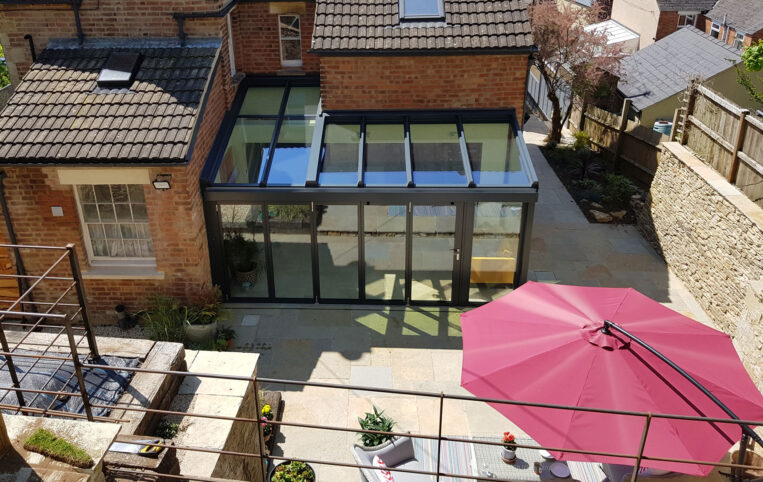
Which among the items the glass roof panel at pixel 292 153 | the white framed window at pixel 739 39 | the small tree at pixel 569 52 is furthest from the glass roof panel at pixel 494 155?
the white framed window at pixel 739 39

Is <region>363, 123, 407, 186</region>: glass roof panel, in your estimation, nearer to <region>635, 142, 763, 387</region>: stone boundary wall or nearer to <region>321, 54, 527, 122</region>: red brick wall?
<region>321, 54, 527, 122</region>: red brick wall

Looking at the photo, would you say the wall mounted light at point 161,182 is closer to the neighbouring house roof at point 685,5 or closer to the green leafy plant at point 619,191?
the green leafy plant at point 619,191

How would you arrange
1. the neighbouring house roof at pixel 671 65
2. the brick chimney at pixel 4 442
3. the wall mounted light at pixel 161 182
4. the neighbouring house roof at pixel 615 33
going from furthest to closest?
the neighbouring house roof at pixel 615 33 < the neighbouring house roof at pixel 671 65 < the wall mounted light at pixel 161 182 < the brick chimney at pixel 4 442

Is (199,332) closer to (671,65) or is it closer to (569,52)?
(569,52)

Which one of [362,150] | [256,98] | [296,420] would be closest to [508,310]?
[296,420]

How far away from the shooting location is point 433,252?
34.5 ft

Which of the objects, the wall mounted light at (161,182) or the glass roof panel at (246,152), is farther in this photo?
the glass roof panel at (246,152)

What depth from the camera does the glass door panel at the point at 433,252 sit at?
10.2m

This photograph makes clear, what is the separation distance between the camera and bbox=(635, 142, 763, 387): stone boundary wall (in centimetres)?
910

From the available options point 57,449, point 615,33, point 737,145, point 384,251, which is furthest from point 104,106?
point 615,33

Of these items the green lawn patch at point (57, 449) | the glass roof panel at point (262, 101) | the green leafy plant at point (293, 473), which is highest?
the green lawn patch at point (57, 449)

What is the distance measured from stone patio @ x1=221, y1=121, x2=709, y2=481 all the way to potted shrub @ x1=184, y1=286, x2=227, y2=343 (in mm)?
490

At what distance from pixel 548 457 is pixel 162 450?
4.10 meters

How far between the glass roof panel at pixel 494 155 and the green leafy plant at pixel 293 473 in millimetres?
5283
